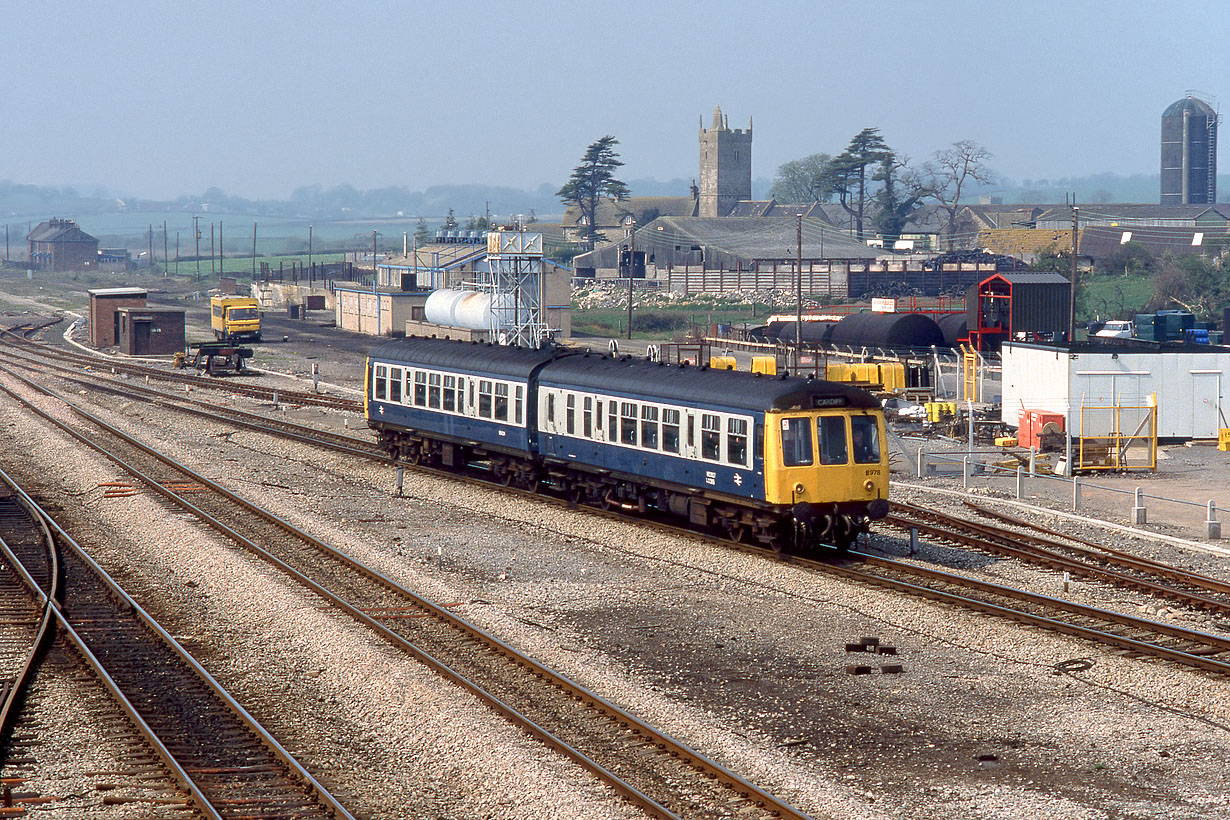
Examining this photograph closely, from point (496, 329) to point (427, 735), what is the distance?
5514 centimetres

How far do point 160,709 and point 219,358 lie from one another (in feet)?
181

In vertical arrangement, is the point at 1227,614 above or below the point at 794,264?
below

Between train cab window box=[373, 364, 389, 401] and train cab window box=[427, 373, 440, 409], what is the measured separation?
250cm

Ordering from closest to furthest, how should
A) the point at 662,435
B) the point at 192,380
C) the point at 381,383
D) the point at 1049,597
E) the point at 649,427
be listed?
the point at 1049,597 < the point at 662,435 < the point at 649,427 < the point at 381,383 < the point at 192,380

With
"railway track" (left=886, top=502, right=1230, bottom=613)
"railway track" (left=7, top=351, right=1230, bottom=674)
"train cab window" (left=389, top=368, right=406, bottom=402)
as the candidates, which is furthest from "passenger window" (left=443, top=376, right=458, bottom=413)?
"railway track" (left=886, top=502, right=1230, bottom=613)

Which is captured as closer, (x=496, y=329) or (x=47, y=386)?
(x=47, y=386)

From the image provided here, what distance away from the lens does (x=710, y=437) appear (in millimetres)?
23688

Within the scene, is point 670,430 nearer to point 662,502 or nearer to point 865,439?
point 662,502

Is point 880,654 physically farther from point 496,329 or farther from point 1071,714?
point 496,329

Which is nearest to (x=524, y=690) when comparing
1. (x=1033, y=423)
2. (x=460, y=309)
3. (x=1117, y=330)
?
(x=1033, y=423)

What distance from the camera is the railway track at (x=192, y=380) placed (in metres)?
52.2

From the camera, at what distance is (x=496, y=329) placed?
68250 millimetres

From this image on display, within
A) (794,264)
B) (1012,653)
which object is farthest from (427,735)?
(794,264)

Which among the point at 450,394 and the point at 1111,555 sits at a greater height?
the point at 450,394
